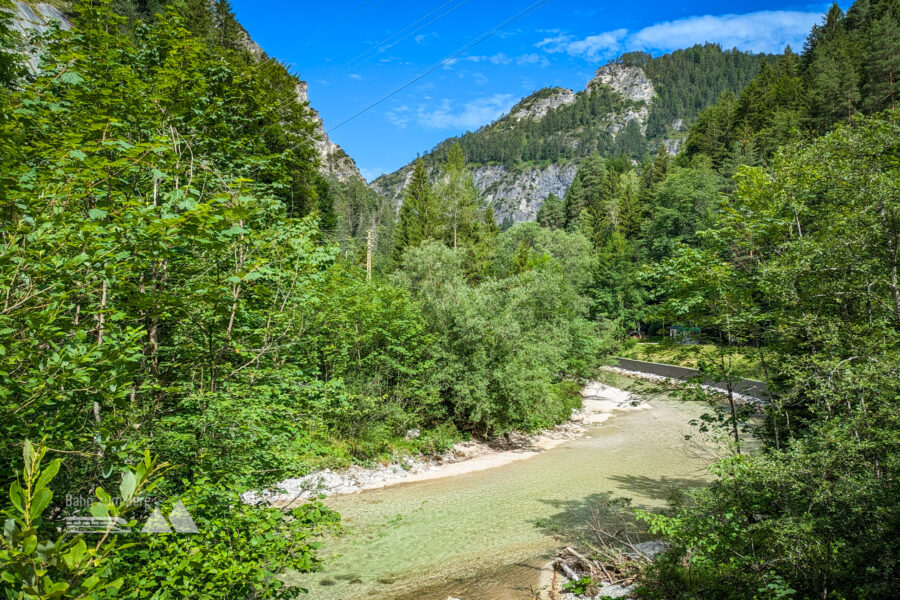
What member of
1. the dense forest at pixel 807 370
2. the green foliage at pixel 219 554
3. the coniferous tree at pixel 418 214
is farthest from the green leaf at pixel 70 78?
the coniferous tree at pixel 418 214

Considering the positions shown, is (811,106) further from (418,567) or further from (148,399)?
(148,399)

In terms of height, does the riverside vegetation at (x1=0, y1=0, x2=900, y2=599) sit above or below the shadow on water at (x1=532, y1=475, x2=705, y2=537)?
above

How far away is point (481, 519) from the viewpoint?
11.2 meters

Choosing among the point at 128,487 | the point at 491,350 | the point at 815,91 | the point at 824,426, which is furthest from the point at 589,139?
the point at 128,487

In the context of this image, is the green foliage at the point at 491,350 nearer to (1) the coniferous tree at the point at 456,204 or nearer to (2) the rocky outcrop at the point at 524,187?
(1) the coniferous tree at the point at 456,204

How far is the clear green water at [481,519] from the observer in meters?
7.93

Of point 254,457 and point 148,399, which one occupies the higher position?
point 148,399

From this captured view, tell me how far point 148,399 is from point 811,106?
190ft

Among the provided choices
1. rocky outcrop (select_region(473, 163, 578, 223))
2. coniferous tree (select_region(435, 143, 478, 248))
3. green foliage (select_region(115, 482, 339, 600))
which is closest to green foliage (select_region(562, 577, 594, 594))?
green foliage (select_region(115, 482, 339, 600))

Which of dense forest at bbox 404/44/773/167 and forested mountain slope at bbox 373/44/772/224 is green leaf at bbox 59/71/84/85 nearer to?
forested mountain slope at bbox 373/44/772/224

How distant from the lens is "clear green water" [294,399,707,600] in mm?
7934

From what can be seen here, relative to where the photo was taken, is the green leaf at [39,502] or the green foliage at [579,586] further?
the green foliage at [579,586]

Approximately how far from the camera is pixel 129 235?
2.78 m

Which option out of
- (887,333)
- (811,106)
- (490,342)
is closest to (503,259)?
(490,342)
